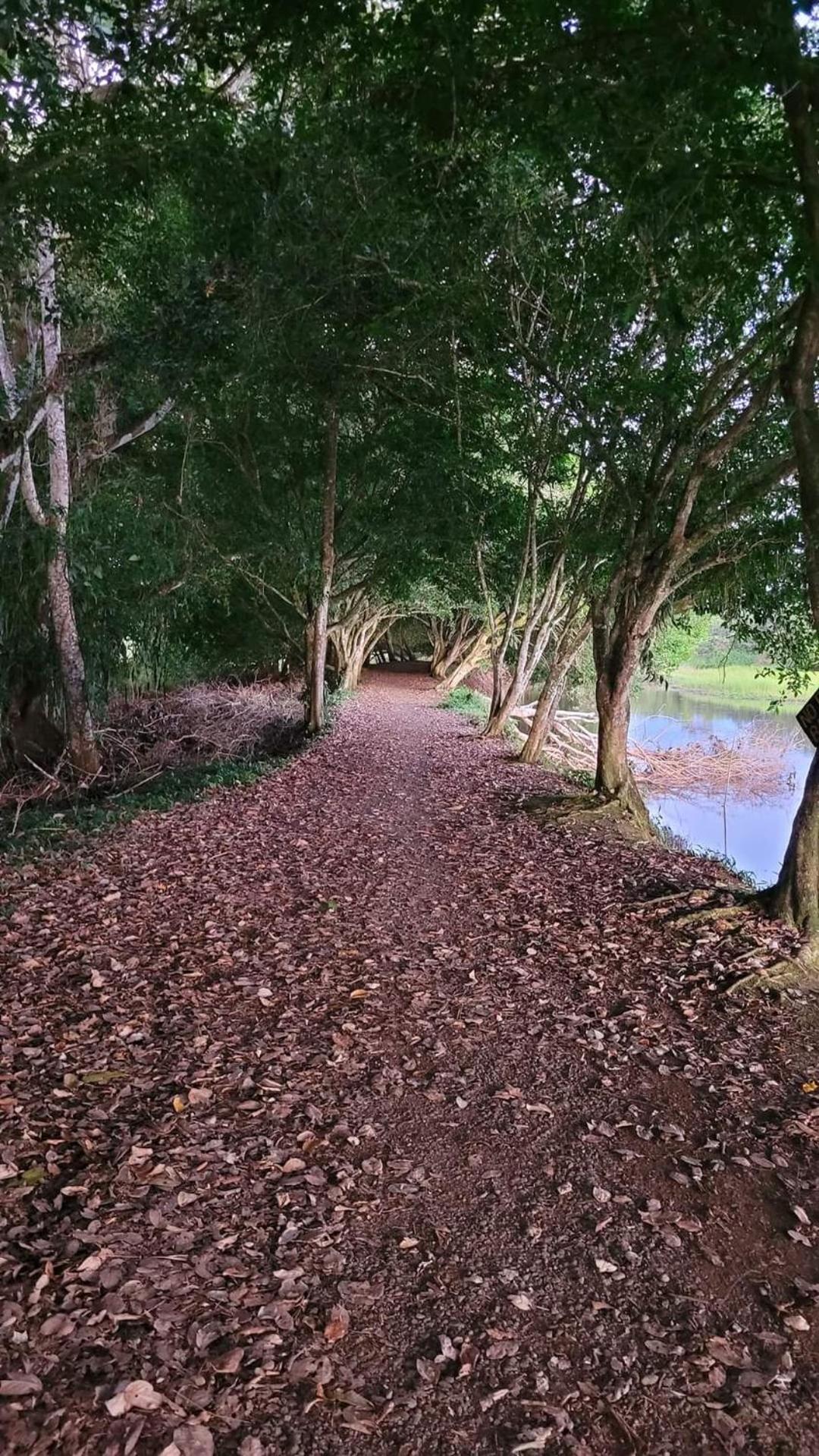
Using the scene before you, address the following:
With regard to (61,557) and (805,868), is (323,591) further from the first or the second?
(805,868)

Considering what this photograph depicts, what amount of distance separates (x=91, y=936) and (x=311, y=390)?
12.6m

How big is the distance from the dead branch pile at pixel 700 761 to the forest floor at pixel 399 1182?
61.7ft

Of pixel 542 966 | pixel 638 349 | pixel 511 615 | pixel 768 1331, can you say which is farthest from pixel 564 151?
pixel 511 615

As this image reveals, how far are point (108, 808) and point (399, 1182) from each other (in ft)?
27.8

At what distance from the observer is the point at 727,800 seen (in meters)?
24.5

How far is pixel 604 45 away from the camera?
16.0 ft

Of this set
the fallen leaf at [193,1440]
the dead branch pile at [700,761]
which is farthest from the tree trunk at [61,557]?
the dead branch pile at [700,761]

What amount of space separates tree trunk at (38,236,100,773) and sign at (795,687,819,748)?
9.41 m

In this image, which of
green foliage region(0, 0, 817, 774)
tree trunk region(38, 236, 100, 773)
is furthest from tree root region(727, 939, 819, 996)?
tree trunk region(38, 236, 100, 773)

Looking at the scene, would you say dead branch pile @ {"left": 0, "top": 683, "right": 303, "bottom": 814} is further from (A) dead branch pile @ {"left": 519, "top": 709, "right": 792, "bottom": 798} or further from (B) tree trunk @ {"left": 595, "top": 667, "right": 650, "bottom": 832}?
(A) dead branch pile @ {"left": 519, "top": 709, "right": 792, "bottom": 798}

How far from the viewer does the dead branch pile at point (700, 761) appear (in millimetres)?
25938

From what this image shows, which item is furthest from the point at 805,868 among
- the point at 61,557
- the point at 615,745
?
the point at 61,557

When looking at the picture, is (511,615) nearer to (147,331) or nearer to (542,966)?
(147,331)

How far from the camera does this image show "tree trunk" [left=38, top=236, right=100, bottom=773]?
10.4 meters
